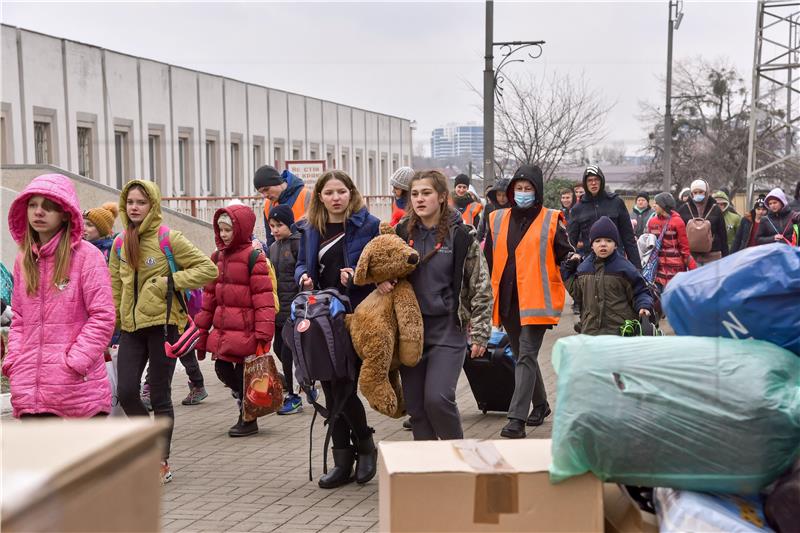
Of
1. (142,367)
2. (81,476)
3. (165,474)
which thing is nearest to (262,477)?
(165,474)

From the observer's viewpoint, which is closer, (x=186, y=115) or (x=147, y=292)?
(x=147, y=292)

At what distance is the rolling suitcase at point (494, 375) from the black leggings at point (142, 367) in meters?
2.59

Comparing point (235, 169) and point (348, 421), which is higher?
point (235, 169)

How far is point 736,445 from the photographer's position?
11.3 feet

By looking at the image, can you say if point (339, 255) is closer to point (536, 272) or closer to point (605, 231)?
point (536, 272)

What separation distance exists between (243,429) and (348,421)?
6.85 ft

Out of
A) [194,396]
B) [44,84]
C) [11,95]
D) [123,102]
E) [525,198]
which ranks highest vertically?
[44,84]

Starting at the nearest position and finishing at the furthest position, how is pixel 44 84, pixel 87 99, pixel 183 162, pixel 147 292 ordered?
pixel 147 292 → pixel 44 84 → pixel 87 99 → pixel 183 162

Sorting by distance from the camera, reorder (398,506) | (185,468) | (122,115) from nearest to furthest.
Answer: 1. (398,506)
2. (185,468)
3. (122,115)

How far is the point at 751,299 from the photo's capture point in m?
3.57

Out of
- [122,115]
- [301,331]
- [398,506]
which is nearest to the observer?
[398,506]

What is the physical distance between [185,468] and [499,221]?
9.43 feet

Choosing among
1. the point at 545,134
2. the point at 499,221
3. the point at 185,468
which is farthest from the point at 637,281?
the point at 545,134

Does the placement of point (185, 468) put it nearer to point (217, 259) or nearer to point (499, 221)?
point (217, 259)
